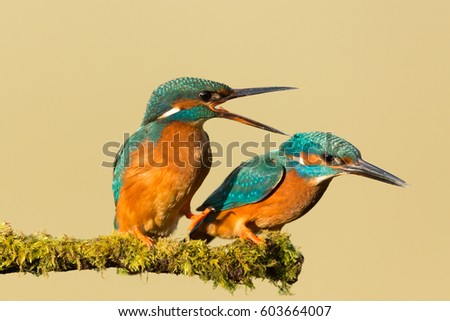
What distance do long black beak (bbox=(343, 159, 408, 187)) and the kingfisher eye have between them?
1.29m

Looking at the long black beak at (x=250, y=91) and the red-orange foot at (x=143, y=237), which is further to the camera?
the long black beak at (x=250, y=91)

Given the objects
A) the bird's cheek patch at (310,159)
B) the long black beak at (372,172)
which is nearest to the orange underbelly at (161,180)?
the bird's cheek patch at (310,159)

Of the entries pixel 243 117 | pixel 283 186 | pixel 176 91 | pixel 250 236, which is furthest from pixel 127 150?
pixel 283 186

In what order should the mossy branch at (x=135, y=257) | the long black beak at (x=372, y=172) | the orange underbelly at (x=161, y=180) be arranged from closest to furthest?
the mossy branch at (x=135, y=257) < the orange underbelly at (x=161, y=180) < the long black beak at (x=372, y=172)

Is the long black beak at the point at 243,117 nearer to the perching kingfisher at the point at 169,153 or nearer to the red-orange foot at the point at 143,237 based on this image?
the perching kingfisher at the point at 169,153

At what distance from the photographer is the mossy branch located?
5.40 meters

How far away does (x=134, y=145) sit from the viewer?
6.20 metres

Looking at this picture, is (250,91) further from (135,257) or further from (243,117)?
(135,257)

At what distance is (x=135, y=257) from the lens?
18.4 feet

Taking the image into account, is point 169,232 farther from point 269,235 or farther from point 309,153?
point 309,153

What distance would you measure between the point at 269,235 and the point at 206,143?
3.03ft

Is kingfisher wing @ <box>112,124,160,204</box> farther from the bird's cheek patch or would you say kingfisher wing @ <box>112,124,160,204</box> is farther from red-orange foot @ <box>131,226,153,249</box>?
the bird's cheek patch

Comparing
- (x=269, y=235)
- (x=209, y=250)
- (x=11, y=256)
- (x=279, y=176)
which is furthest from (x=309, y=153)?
(x=11, y=256)

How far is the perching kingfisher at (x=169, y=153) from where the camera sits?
6031mm
